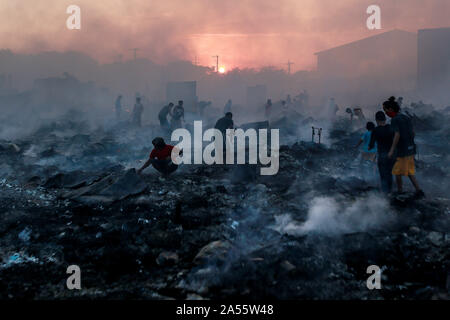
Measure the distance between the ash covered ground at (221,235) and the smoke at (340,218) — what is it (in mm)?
15

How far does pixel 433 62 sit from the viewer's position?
23859 mm

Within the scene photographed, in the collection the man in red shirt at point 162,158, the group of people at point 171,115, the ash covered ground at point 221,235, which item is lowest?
the ash covered ground at point 221,235

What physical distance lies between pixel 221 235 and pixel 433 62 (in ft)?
86.4

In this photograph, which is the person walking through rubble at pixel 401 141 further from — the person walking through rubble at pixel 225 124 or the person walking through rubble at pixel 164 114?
the person walking through rubble at pixel 164 114

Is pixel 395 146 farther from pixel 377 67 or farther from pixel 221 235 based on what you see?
pixel 377 67

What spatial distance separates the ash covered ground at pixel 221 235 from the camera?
290cm

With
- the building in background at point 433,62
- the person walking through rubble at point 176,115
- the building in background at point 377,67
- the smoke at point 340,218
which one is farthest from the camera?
the building in background at point 377,67

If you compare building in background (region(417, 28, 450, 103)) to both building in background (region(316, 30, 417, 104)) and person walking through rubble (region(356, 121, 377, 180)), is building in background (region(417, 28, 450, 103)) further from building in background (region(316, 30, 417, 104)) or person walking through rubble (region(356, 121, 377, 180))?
person walking through rubble (region(356, 121, 377, 180))

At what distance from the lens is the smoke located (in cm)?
398

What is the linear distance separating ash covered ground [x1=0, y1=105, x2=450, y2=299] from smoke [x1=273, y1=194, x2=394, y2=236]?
1 cm

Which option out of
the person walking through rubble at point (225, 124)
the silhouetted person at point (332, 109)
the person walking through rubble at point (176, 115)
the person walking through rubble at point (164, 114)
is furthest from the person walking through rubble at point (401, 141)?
the silhouetted person at point (332, 109)

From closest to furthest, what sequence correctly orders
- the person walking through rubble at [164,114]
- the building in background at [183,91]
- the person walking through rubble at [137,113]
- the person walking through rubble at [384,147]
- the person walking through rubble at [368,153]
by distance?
the person walking through rubble at [384,147] → the person walking through rubble at [368,153] → the person walking through rubble at [164,114] → the person walking through rubble at [137,113] → the building in background at [183,91]

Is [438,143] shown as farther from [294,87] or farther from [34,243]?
[294,87]
